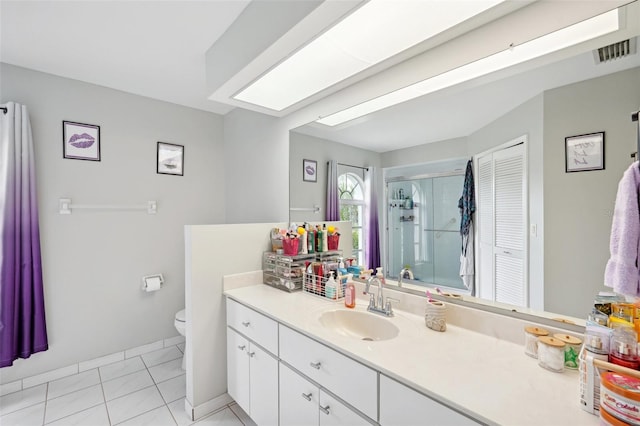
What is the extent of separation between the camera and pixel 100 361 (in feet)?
8.08

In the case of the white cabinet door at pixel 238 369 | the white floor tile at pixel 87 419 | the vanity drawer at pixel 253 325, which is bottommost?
the white floor tile at pixel 87 419

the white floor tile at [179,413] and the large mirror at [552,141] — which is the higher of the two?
the large mirror at [552,141]

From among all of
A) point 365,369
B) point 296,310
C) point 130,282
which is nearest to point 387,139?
point 296,310

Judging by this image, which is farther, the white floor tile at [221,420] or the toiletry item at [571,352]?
the white floor tile at [221,420]

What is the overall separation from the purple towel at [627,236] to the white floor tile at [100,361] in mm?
3358

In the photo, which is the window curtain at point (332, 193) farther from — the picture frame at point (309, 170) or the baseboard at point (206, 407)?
the baseboard at point (206, 407)

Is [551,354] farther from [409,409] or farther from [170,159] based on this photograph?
[170,159]

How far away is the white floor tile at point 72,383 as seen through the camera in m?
2.12

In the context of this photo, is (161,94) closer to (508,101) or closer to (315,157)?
(315,157)

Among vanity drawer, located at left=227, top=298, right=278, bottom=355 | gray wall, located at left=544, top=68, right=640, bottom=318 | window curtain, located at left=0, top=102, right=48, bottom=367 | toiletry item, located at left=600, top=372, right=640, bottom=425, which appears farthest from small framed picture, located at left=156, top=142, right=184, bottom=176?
toiletry item, located at left=600, top=372, right=640, bottom=425

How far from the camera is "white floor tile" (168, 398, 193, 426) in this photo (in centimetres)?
184

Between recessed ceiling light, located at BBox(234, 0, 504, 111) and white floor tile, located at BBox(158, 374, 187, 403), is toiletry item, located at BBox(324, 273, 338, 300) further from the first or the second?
white floor tile, located at BBox(158, 374, 187, 403)

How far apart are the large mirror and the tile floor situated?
1.92 meters

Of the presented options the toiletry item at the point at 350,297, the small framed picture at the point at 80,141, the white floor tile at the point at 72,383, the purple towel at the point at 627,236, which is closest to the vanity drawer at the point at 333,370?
the toiletry item at the point at 350,297
